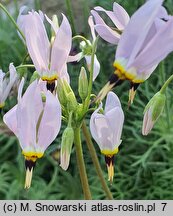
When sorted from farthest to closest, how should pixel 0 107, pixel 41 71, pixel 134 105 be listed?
pixel 134 105
pixel 0 107
pixel 41 71

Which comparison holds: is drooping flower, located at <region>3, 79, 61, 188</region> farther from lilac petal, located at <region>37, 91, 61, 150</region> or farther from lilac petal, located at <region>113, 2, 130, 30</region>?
lilac petal, located at <region>113, 2, 130, 30</region>

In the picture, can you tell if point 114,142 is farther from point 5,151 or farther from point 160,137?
point 5,151

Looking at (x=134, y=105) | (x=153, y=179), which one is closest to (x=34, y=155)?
(x=153, y=179)

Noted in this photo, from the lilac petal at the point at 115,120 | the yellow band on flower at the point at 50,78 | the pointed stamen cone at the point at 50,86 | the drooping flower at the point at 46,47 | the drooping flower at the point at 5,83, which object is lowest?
the drooping flower at the point at 5,83

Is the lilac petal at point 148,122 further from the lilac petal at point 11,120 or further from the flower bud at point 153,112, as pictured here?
the lilac petal at point 11,120

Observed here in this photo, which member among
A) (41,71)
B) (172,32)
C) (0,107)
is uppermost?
(172,32)

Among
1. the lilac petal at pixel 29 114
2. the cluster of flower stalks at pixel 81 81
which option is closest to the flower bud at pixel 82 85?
the cluster of flower stalks at pixel 81 81

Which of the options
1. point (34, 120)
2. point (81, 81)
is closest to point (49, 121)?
point (34, 120)
